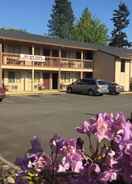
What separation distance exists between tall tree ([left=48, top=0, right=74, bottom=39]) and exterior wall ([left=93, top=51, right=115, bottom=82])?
175 feet

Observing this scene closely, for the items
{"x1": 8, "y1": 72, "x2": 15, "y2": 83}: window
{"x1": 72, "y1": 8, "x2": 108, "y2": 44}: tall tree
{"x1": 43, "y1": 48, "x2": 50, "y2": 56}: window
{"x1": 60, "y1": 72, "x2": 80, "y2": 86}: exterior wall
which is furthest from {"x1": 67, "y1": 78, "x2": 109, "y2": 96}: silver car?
{"x1": 72, "y1": 8, "x2": 108, "y2": 44}: tall tree

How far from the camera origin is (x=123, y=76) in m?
54.2

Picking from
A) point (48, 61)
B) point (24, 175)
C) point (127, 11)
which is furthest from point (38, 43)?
point (127, 11)

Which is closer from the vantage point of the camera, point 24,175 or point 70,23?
point 24,175

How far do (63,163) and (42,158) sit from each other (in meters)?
0.26

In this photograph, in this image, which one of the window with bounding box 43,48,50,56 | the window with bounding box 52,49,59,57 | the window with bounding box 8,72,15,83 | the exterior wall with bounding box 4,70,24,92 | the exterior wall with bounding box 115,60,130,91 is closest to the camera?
the exterior wall with bounding box 4,70,24,92

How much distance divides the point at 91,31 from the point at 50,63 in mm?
54444

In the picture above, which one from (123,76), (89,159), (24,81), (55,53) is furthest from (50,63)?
(89,159)

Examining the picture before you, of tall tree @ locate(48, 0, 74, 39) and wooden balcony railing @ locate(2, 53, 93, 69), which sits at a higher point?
tall tree @ locate(48, 0, 74, 39)

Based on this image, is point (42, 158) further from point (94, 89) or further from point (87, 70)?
point (87, 70)

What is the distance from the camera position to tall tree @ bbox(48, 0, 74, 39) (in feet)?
355

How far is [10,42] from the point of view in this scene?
147 ft

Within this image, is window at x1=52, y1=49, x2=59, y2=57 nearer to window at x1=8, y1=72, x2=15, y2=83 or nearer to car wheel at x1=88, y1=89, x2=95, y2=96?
window at x1=8, y1=72, x2=15, y2=83

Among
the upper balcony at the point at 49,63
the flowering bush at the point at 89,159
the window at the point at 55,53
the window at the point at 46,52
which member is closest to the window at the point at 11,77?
the upper balcony at the point at 49,63
